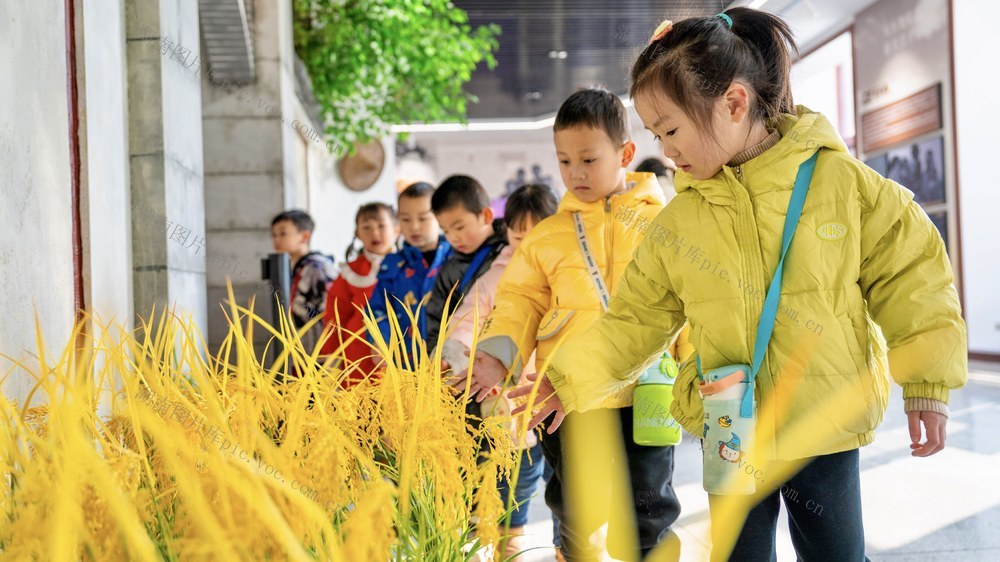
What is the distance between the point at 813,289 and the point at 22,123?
140 centimetres

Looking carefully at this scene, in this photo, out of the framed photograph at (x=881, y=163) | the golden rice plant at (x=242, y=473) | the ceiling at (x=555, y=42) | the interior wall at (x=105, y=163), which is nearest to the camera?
the golden rice plant at (x=242, y=473)

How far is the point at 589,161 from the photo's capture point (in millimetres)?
1905

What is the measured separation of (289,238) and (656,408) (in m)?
3.16

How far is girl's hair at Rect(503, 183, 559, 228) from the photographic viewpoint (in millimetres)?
2590

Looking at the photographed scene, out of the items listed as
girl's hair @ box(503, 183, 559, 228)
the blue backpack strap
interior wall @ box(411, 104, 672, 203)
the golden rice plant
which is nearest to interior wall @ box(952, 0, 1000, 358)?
girl's hair @ box(503, 183, 559, 228)

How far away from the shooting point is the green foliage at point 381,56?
6.46 m

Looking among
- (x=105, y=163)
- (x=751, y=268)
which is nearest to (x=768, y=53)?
(x=751, y=268)

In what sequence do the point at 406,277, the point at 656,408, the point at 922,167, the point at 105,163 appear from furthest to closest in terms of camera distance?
the point at 922,167, the point at 406,277, the point at 105,163, the point at 656,408

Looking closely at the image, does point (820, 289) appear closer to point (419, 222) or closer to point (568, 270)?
point (568, 270)

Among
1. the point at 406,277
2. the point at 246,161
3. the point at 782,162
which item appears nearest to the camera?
the point at 782,162

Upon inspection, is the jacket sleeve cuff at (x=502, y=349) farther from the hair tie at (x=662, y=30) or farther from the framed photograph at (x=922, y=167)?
the framed photograph at (x=922, y=167)

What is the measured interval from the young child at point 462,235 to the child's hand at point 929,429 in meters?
1.60

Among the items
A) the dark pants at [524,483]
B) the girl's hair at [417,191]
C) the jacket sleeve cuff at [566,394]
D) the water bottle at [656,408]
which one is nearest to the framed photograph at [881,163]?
the girl's hair at [417,191]

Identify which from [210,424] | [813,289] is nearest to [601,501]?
[813,289]
